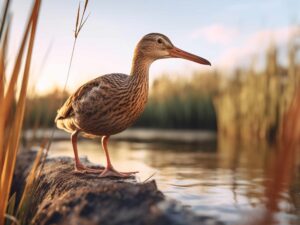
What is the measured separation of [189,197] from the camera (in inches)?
137

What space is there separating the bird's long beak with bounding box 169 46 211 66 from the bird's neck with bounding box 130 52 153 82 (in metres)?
0.23

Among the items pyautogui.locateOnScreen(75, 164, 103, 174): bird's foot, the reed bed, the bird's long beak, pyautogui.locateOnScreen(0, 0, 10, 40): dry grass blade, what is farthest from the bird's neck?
the reed bed

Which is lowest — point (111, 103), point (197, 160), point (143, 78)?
point (197, 160)

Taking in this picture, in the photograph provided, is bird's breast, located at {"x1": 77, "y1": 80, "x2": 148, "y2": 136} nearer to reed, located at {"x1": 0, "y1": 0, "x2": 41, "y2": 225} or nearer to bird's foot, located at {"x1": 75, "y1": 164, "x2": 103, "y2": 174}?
bird's foot, located at {"x1": 75, "y1": 164, "x2": 103, "y2": 174}

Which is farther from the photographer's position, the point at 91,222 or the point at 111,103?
the point at 111,103

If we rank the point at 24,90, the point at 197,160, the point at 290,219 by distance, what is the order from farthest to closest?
the point at 197,160 → the point at 290,219 → the point at 24,90

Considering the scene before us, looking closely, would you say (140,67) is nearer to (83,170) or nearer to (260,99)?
(83,170)

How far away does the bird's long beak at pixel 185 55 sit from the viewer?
3.74 meters

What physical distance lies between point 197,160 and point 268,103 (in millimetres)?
5293

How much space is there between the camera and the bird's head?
12.9ft

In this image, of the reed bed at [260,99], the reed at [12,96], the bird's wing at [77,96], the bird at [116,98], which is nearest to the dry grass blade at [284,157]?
the reed at [12,96]

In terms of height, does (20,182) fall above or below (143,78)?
below

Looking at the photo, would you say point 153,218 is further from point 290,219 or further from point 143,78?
point 143,78

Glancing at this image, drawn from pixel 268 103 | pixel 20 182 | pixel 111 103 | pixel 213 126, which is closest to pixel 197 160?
pixel 20 182
